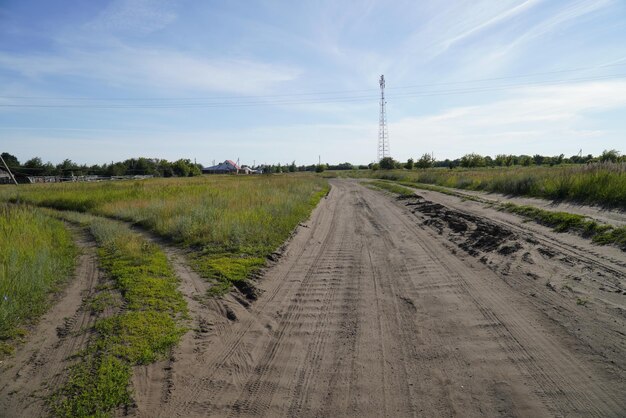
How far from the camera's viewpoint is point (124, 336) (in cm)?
410

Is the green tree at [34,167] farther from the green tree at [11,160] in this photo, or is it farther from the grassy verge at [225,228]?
the grassy verge at [225,228]

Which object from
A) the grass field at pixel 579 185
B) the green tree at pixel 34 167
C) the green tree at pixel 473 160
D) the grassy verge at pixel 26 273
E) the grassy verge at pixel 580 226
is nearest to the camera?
the grassy verge at pixel 26 273

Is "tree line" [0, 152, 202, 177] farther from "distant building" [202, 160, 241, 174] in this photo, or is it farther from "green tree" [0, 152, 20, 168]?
"distant building" [202, 160, 241, 174]

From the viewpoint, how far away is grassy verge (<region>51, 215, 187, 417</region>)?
3.07 m

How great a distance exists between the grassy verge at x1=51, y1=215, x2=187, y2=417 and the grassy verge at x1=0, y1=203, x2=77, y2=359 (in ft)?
2.65

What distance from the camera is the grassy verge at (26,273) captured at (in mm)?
4528

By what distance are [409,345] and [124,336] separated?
3.33m

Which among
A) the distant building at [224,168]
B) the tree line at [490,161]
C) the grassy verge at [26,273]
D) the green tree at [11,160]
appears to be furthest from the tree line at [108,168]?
the grassy verge at [26,273]

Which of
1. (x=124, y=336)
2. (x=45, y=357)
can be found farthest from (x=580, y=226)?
(x=45, y=357)

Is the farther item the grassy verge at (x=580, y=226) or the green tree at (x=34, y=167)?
the green tree at (x=34, y=167)

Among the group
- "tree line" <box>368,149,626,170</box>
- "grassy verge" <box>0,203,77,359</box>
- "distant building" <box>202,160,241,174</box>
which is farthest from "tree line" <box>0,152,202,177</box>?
"grassy verge" <box>0,203,77,359</box>

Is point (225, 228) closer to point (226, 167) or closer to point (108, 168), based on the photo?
point (108, 168)

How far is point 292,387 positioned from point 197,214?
9.09m

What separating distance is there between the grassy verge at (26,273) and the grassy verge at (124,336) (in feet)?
2.65
